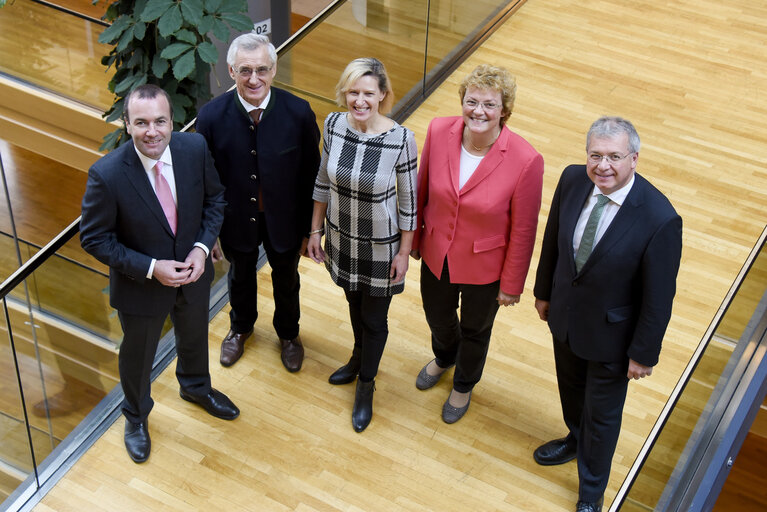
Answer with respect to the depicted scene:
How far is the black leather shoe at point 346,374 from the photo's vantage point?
13.5 feet

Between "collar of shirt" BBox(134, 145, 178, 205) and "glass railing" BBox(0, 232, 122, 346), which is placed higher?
"collar of shirt" BBox(134, 145, 178, 205)

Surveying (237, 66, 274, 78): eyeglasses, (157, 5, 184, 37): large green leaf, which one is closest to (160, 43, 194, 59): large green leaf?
(157, 5, 184, 37): large green leaf

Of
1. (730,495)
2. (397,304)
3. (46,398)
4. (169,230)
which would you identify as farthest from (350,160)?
(730,495)

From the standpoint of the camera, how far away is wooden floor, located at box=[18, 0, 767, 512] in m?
3.69

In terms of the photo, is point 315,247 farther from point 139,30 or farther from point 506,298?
point 139,30

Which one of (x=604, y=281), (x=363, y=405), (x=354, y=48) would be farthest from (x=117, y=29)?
(x=604, y=281)

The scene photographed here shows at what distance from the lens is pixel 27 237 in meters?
10.6

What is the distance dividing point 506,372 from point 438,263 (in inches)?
36.0

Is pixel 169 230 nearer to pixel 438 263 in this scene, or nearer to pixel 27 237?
pixel 438 263

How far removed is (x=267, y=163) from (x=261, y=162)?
0.08ft

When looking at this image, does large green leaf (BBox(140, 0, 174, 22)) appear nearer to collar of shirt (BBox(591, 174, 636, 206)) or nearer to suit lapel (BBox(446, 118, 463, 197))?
suit lapel (BBox(446, 118, 463, 197))

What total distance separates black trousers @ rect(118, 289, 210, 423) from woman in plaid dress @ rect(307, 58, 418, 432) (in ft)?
1.88

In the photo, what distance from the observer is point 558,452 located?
3.82 meters

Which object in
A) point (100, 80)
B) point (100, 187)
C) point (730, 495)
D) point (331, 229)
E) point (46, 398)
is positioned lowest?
point (730, 495)
